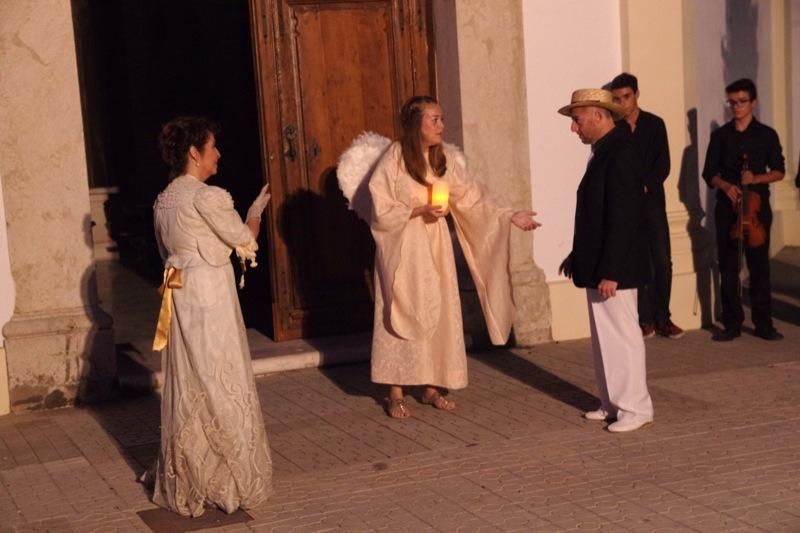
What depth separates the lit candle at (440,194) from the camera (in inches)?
305

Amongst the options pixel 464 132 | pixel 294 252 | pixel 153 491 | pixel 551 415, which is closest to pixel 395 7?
pixel 464 132

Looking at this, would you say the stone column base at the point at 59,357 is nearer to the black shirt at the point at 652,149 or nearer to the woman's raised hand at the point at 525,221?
the woman's raised hand at the point at 525,221

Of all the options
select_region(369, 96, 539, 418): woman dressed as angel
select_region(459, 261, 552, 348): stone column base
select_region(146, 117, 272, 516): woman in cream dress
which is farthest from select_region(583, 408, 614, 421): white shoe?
select_region(459, 261, 552, 348): stone column base

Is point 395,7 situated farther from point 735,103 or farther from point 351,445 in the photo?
point 351,445

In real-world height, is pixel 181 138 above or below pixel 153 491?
above

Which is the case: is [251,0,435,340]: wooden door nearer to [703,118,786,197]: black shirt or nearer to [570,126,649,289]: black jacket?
[703,118,786,197]: black shirt

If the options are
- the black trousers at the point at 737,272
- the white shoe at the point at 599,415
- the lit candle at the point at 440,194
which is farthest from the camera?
the black trousers at the point at 737,272

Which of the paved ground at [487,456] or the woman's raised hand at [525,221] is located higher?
the woman's raised hand at [525,221]

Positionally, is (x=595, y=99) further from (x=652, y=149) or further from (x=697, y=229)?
(x=697, y=229)

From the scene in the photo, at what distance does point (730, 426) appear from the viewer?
24.9ft

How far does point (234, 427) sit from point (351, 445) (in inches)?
52.9

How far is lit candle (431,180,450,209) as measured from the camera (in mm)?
7734

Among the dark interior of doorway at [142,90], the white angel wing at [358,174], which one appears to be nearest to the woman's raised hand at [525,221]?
the white angel wing at [358,174]

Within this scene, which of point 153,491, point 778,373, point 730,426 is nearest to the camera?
point 153,491
